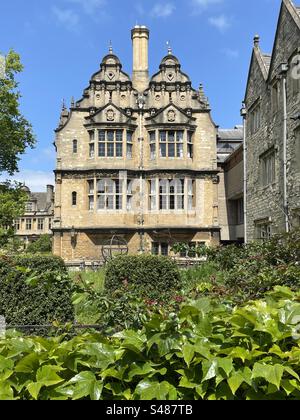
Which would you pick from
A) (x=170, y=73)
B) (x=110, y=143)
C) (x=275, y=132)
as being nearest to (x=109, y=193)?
(x=110, y=143)

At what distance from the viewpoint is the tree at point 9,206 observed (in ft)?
75.9

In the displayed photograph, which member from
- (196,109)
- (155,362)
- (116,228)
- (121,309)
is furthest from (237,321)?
(196,109)

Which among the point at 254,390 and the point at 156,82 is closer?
the point at 254,390

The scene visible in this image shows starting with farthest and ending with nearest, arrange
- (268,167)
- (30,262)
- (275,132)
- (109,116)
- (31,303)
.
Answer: (109,116) → (268,167) → (275,132) → (30,262) → (31,303)

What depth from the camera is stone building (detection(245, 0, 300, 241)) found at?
16.7 m

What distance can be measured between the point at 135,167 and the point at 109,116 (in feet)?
13.0

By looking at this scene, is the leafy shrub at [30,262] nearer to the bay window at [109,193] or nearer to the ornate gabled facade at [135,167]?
the ornate gabled facade at [135,167]

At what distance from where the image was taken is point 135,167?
98.2ft

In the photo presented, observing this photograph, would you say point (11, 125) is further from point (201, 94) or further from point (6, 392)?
point (6, 392)

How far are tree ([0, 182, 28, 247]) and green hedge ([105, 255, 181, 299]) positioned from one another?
1277cm

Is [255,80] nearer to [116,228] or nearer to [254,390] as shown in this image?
[116,228]

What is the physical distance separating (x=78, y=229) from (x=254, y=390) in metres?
27.6
